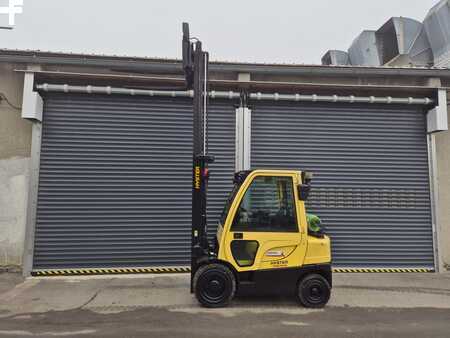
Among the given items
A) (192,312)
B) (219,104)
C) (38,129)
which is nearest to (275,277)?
(192,312)

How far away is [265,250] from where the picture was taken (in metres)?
5.16

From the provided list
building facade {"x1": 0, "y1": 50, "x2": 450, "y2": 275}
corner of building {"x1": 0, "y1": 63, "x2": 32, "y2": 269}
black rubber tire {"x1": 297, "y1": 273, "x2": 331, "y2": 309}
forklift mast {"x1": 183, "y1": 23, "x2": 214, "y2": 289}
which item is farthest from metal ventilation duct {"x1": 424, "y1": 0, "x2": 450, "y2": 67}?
corner of building {"x1": 0, "y1": 63, "x2": 32, "y2": 269}

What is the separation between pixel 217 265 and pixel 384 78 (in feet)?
21.9

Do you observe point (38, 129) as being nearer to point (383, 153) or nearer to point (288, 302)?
point (288, 302)

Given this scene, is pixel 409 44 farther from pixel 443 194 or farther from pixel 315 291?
pixel 315 291

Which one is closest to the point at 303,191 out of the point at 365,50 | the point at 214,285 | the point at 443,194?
the point at 214,285

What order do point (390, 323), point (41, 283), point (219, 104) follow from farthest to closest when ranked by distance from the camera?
point (219, 104) → point (41, 283) → point (390, 323)

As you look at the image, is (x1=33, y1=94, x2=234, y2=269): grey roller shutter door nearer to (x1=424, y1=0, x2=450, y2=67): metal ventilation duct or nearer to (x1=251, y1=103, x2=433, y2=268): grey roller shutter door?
(x1=251, y1=103, x2=433, y2=268): grey roller shutter door

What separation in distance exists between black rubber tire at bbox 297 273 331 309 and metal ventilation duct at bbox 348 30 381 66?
9.04 meters

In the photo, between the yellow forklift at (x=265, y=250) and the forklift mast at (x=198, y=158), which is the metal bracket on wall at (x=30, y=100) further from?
the yellow forklift at (x=265, y=250)

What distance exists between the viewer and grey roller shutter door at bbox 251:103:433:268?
7.98 metres

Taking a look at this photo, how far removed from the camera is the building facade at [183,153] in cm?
748

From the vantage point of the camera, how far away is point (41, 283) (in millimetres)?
6766

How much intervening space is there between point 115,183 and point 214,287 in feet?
12.8
